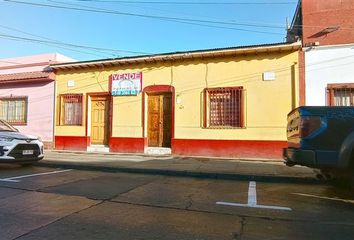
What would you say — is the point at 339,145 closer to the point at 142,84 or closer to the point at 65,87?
the point at 142,84

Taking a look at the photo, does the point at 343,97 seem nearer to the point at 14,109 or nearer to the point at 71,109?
the point at 71,109

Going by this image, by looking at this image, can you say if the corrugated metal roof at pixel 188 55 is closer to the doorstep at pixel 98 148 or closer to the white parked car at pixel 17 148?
the doorstep at pixel 98 148

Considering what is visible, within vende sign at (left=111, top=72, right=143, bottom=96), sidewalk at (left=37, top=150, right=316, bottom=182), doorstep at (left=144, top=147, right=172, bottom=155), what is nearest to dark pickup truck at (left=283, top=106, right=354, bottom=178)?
sidewalk at (left=37, top=150, right=316, bottom=182)

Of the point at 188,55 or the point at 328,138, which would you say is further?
the point at 188,55

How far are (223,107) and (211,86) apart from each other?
0.92 meters

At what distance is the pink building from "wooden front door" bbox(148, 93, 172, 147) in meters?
4.90

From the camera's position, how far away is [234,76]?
1435cm

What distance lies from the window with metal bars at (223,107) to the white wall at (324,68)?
247 cm

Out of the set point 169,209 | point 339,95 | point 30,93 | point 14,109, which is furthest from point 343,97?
point 14,109

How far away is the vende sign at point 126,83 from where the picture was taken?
15.8 m

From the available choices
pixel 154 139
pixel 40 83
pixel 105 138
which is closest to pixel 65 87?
pixel 40 83

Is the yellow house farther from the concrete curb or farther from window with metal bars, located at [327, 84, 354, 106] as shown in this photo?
the concrete curb

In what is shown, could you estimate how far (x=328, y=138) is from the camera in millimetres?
6980

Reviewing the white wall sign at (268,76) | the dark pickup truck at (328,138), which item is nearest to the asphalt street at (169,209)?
the dark pickup truck at (328,138)
